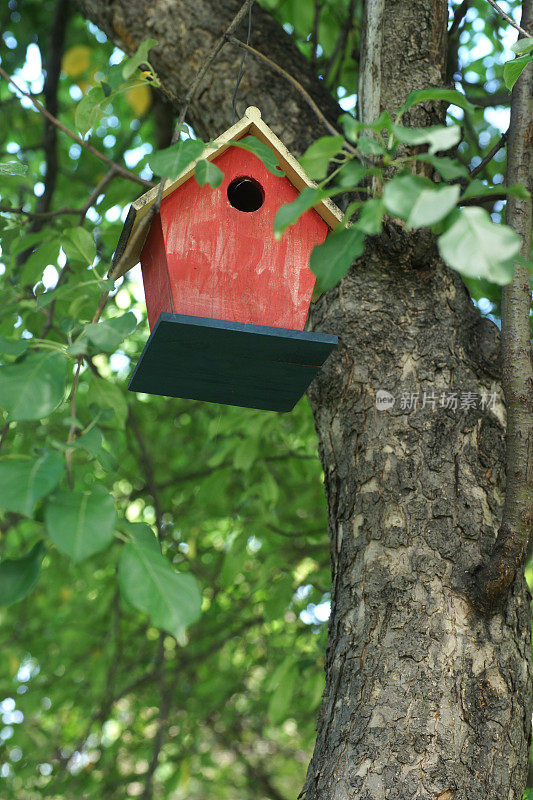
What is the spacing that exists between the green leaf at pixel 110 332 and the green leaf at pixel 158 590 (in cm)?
28

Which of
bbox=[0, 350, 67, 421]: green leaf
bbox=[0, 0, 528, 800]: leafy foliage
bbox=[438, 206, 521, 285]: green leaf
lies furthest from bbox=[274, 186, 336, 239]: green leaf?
bbox=[0, 350, 67, 421]: green leaf

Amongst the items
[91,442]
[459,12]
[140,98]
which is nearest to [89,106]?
[91,442]

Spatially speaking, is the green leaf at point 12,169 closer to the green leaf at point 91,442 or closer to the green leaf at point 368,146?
the green leaf at point 91,442

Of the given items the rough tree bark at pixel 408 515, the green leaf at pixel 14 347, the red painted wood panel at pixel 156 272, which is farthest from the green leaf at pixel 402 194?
the rough tree bark at pixel 408 515

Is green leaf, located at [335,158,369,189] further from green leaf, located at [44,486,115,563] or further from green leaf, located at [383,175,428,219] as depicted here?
green leaf, located at [44,486,115,563]

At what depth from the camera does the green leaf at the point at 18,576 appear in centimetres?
97

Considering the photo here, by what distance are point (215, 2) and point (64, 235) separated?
0.82 metres

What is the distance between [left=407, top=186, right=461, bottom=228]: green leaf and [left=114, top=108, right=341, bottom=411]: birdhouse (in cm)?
59

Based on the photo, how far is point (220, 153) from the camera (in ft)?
5.07

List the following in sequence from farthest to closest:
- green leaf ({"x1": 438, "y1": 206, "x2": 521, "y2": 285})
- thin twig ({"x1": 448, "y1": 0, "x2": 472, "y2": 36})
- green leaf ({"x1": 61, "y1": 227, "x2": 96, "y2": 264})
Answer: thin twig ({"x1": 448, "y1": 0, "x2": 472, "y2": 36})
green leaf ({"x1": 61, "y1": 227, "x2": 96, "y2": 264})
green leaf ({"x1": 438, "y1": 206, "x2": 521, "y2": 285})

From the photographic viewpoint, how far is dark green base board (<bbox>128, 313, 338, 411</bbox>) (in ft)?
4.40

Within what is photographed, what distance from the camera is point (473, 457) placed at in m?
1.58

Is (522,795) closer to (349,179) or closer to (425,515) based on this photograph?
(425,515)

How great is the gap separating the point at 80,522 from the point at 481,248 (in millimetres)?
539
